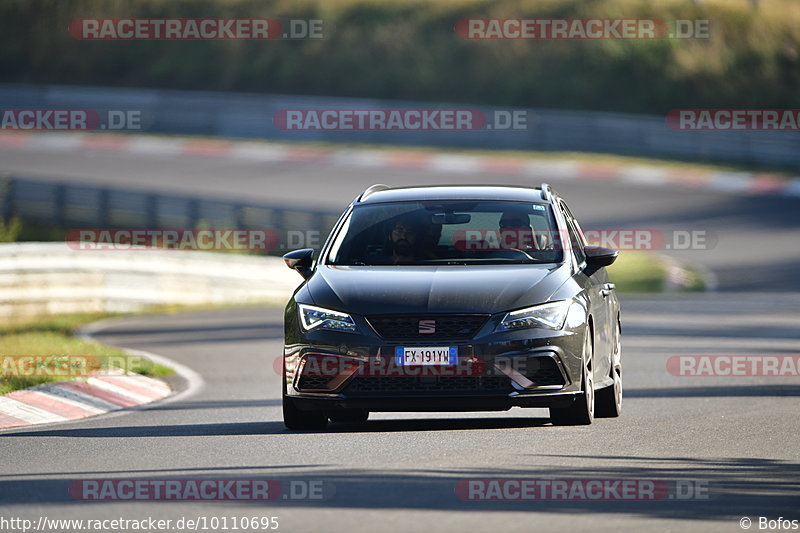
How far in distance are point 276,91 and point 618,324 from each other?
145 feet

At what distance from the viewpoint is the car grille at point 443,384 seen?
10453mm

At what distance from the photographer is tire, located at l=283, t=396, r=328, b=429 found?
11.2 metres

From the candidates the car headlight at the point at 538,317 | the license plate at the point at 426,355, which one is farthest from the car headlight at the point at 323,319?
the car headlight at the point at 538,317

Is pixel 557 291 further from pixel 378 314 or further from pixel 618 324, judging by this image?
pixel 618 324

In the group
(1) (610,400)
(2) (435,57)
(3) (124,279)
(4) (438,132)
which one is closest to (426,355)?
(1) (610,400)

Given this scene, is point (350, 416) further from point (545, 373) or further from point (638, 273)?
point (638, 273)

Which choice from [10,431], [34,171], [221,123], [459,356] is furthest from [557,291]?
[221,123]

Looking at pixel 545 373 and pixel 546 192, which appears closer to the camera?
pixel 545 373

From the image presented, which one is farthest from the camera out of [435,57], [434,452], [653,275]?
[435,57]

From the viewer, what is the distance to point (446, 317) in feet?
34.4

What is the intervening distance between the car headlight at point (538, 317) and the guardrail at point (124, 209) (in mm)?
21178

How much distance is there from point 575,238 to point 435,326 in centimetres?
221

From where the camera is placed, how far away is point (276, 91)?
185 feet

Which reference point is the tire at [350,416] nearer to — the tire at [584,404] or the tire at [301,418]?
the tire at [301,418]
